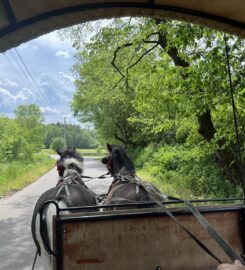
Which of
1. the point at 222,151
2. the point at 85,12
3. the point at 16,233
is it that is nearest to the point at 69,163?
the point at 16,233

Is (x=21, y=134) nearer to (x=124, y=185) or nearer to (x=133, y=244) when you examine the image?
(x=124, y=185)

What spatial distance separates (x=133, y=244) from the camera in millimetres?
3039

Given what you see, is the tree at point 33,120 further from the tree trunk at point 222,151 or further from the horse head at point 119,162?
the horse head at point 119,162

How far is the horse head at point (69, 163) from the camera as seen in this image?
6086mm


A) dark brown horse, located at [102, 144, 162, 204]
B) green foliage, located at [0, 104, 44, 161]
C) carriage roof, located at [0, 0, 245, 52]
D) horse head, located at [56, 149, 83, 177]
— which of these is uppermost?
green foliage, located at [0, 104, 44, 161]

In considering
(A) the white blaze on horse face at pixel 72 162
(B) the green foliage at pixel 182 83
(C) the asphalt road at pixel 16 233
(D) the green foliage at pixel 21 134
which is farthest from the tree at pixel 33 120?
(A) the white blaze on horse face at pixel 72 162

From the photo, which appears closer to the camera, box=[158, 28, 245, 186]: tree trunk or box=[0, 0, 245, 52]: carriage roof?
box=[0, 0, 245, 52]: carriage roof

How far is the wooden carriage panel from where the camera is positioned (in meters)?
2.92

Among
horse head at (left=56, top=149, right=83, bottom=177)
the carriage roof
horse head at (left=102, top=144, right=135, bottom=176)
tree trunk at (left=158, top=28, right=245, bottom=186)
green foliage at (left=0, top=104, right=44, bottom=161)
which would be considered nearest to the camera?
the carriage roof

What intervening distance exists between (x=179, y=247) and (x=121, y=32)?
678 centimetres

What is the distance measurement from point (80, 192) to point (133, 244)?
215cm

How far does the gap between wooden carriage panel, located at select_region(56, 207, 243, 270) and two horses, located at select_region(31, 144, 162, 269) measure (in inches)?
40.7

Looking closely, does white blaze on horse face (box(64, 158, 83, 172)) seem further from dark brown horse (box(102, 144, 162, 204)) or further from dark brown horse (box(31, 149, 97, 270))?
dark brown horse (box(102, 144, 162, 204))

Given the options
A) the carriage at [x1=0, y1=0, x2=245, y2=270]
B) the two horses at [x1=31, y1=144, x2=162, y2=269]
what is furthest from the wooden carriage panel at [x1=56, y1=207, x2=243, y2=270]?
the two horses at [x1=31, y1=144, x2=162, y2=269]
